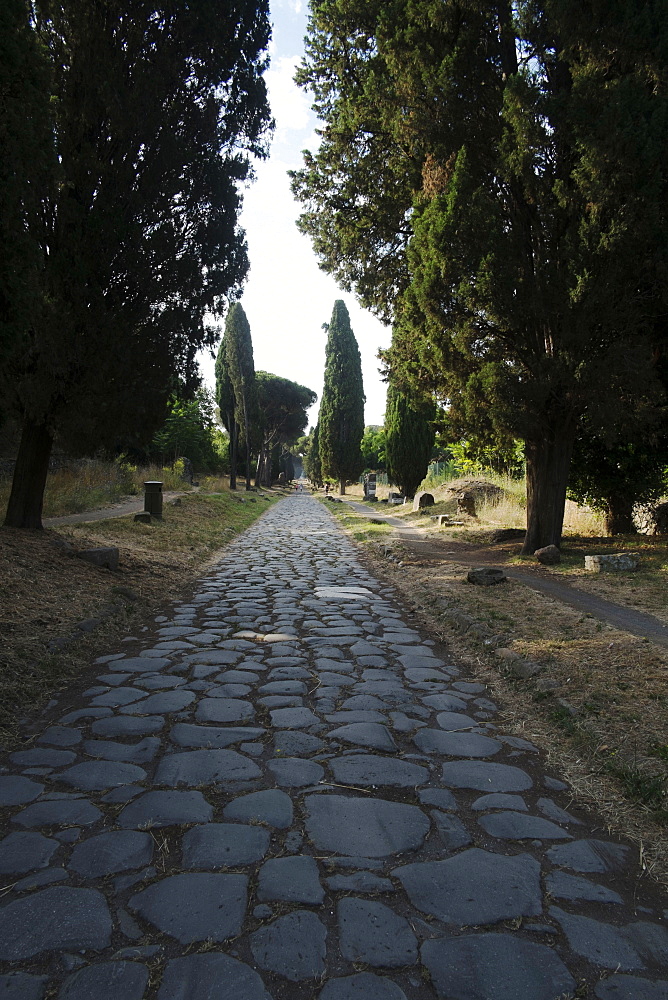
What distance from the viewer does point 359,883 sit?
2.02 m

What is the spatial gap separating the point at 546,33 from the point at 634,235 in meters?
3.57

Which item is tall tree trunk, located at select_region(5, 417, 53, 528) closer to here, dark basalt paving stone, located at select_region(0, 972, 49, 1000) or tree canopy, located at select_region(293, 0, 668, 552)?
tree canopy, located at select_region(293, 0, 668, 552)

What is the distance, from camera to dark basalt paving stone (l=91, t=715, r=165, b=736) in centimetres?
323

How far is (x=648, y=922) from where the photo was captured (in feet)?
6.22

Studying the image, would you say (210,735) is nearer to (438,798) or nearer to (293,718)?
(293,718)

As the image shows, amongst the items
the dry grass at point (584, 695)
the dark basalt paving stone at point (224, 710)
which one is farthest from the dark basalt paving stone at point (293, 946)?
the dark basalt paving stone at point (224, 710)

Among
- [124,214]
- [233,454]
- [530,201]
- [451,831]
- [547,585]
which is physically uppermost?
[530,201]

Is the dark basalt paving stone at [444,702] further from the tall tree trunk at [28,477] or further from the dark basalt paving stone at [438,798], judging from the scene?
the tall tree trunk at [28,477]

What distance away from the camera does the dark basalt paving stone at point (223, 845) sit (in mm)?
2125

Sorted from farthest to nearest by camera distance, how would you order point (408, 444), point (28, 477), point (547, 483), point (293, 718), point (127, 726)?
point (408, 444) → point (547, 483) → point (28, 477) → point (293, 718) → point (127, 726)

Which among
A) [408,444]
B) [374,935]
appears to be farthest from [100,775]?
[408,444]

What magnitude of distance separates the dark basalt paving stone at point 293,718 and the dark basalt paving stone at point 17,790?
124 cm

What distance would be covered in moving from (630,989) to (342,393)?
3668cm

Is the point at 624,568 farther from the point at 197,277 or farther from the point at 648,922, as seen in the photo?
the point at 197,277
